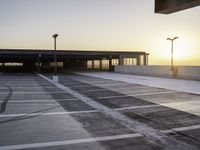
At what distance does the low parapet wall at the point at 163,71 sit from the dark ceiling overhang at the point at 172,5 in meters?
23.6

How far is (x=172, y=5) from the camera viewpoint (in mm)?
9578

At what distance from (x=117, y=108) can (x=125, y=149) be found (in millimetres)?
5911

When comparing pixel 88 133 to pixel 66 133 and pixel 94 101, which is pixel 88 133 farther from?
pixel 94 101

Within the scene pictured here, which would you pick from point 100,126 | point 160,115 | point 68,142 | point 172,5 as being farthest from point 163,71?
point 68,142

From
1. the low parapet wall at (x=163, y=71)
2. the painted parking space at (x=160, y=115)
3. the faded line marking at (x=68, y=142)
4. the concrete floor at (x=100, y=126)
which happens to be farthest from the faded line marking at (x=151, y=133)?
the low parapet wall at (x=163, y=71)

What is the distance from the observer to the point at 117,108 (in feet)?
41.6

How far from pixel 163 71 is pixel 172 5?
3143 centimetres

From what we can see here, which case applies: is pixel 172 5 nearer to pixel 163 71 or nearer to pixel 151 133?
pixel 151 133

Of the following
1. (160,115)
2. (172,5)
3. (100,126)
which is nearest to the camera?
(100,126)

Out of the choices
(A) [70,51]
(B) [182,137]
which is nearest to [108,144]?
(B) [182,137]

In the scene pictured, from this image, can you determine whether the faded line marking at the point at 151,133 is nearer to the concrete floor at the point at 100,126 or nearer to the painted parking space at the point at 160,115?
Result: the concrete floor at the point at 100,126

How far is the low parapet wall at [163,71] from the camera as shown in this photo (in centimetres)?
3338

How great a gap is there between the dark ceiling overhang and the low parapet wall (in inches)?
929

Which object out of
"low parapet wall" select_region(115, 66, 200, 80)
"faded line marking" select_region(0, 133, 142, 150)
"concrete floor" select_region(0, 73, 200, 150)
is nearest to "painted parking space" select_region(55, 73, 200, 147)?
"concrete floor" select_region(0, 73, 200, 150)
